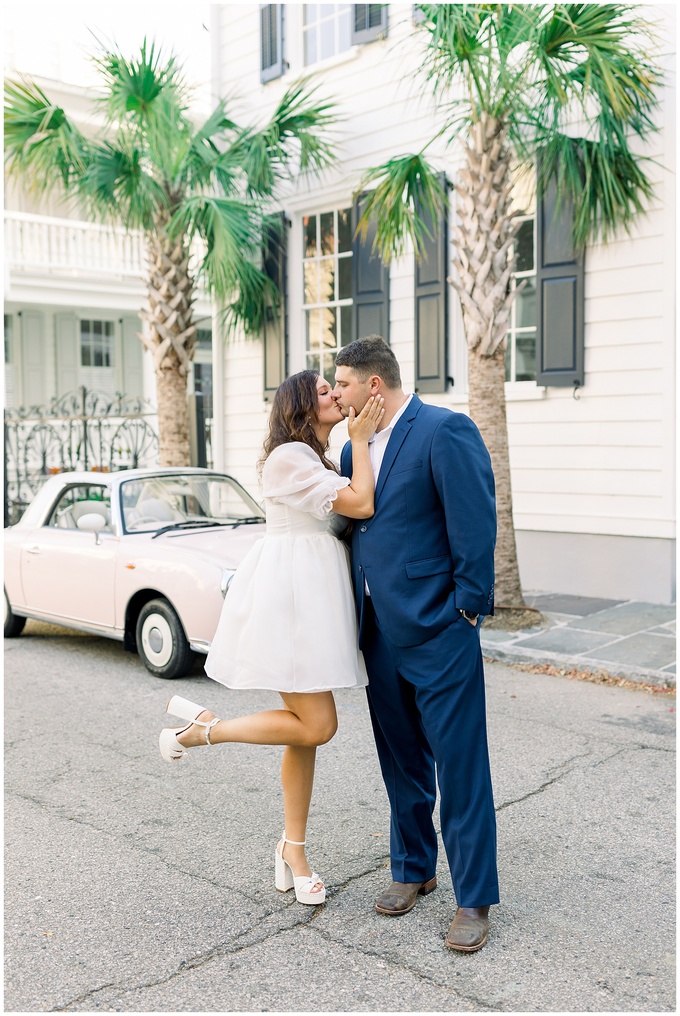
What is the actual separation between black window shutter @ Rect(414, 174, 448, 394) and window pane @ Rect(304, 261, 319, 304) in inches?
80.2

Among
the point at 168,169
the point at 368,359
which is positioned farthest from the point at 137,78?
the point at 368,359

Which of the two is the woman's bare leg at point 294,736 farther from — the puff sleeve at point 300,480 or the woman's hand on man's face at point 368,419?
the woman's hand on man's face at point 368,419

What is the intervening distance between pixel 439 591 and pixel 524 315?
755 centimetres

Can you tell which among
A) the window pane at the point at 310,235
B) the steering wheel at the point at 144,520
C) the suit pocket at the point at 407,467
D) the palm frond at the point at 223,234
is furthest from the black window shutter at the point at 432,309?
the suit pocket at the point at 407,467

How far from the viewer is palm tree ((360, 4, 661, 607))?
7305mm

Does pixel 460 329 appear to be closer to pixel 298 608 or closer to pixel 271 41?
pixel 271 41

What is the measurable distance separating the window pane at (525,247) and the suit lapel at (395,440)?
7.37m

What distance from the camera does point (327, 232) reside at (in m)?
12.2

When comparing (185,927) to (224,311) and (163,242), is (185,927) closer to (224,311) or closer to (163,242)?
(163,242)

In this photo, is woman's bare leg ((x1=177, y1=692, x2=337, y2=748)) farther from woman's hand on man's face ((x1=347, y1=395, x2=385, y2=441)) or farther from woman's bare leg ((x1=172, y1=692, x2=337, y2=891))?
woman's hand on man's face ((x1=347, y1=395, x2=385, y2=441))

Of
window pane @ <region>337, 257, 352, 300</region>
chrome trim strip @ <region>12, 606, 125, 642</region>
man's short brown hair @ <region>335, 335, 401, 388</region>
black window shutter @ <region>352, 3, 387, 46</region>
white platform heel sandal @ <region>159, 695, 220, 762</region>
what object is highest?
black window shutter @ <region>352, 3, 387, 46</region>

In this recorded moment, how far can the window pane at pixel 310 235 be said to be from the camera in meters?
12.4

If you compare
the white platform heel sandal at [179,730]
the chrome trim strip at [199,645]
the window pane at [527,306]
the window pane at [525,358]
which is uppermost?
the window pane at [527,306]

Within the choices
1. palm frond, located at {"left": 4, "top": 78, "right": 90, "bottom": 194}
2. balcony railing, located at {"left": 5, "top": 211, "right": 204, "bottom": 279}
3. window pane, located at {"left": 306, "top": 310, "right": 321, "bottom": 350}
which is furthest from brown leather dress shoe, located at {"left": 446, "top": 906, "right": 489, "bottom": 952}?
balcony railing, located at {"left": 5, "top": 211, "right": 204, "bottom": 279}
